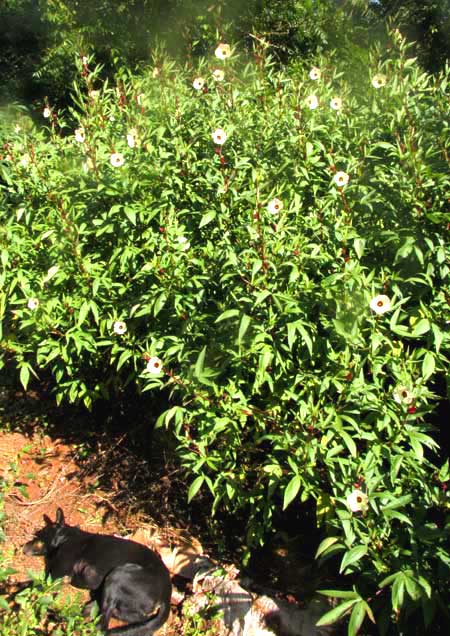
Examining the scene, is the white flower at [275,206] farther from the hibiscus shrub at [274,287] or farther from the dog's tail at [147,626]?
the dog's tail at [147,626]

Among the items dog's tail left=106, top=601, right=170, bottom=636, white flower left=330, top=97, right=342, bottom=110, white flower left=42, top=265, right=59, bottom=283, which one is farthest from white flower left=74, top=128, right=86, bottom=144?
dog's tail left=106, top=601, right=170, bottom=636

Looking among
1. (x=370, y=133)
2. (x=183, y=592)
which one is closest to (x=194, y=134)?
(x=370, y=133)

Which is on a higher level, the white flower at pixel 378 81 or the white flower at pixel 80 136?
the white flower at pixel 378 81

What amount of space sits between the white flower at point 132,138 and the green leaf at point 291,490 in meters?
1.84

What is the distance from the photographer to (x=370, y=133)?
311 centimetres

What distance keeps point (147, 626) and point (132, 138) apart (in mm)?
2379

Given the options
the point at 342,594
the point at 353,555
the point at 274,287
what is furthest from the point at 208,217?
the point at 342,594

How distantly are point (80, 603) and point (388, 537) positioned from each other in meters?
1.60

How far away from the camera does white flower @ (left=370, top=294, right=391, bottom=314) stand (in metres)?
2.34

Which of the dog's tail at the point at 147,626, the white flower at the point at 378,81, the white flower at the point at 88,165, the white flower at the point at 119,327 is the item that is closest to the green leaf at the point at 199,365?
the white flower at the point at 119,327

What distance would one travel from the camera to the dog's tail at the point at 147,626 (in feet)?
9.12

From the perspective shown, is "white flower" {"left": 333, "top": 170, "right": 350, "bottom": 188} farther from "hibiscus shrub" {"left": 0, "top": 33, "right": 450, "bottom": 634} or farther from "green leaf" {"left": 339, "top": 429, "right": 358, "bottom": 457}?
"green leaf" {"left": 339, "top": 429, "right": 358, "bottom": 457}

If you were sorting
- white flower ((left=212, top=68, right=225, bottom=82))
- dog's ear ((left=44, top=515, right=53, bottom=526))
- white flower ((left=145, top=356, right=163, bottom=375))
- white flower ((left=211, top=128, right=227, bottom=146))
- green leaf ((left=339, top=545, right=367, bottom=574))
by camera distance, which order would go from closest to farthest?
green leaf ((left=339, top=545, right=367, bottom=574)), white flower ((left=145, top=356, right=163, bottom=375)), white flower ((left=211, top=128, right=227, bottom=146)), white flower ((left=212, top=68, right=225, bottom=82)), dog's ear ((left=44, top=515, right=53, bottom=526))

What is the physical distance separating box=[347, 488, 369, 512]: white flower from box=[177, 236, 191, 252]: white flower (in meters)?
1.35
